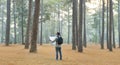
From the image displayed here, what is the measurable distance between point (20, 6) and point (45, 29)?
119ft

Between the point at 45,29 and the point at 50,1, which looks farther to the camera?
the point at 45,29

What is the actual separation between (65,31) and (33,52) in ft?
276

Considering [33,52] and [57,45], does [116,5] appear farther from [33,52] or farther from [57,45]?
[57,45]

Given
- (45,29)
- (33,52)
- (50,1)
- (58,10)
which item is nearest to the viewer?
(33,52)

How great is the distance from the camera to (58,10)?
6406cm

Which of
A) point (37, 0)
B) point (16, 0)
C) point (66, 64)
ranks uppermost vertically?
point (16, 0)

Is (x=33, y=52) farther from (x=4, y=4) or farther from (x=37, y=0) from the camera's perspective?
(x=4, y=4)

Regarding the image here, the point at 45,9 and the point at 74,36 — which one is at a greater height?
the point at 45,9

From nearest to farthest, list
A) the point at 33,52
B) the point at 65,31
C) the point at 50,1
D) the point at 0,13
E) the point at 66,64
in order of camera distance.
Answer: the point at 66,64
the point at 33,52
the point at 50,1
the point at 0,13
the point at 65,31

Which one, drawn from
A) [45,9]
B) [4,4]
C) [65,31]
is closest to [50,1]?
[45,9]

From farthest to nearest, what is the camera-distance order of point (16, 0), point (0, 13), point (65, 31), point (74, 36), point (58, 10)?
point (65, 31)
point (0, 13)
point (58, 10)
point (16, 0)
point (74, 36)

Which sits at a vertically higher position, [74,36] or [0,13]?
[0,13]

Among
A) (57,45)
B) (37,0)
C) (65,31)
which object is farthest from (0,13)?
(57,45)

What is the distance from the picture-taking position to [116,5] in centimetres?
4888
